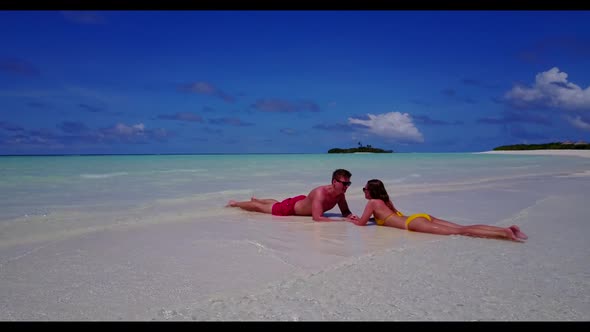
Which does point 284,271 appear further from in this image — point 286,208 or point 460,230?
point 286,208

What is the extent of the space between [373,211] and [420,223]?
0.92 m

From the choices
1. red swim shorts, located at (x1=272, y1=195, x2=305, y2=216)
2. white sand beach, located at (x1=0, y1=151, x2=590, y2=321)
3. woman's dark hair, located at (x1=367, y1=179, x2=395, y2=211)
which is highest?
woman's dark hair, located at (x1=367, y1=179, x2=395, y2=211)

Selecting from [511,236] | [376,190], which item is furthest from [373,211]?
[511,236]

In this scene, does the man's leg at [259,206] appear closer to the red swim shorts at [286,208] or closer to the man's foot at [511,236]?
the red swim shorts at [286,208]

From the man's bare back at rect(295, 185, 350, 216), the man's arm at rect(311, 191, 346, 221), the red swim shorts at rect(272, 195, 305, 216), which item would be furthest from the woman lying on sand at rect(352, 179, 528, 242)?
the red swim shorts at rect(272, 195, 305, 216)

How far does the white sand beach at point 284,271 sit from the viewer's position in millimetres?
3141

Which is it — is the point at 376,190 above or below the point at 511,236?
above

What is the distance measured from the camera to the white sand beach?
3.14 metres

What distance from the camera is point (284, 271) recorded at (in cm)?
419

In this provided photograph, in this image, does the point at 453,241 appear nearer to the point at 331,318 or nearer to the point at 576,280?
the point at 576,280

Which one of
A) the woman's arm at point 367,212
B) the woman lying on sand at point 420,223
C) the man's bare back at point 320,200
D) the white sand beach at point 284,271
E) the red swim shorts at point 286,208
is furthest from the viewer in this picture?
the red swim shorts at point 286,208

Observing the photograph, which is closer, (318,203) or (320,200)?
(318,203)

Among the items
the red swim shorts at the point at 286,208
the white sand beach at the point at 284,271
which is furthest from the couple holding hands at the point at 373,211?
the white sand beach at the point at 284,271

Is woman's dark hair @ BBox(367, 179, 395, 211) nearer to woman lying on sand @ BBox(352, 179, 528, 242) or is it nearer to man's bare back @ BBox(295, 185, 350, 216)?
woman lying on sand @ BBox(352, 179, 528, 242)
